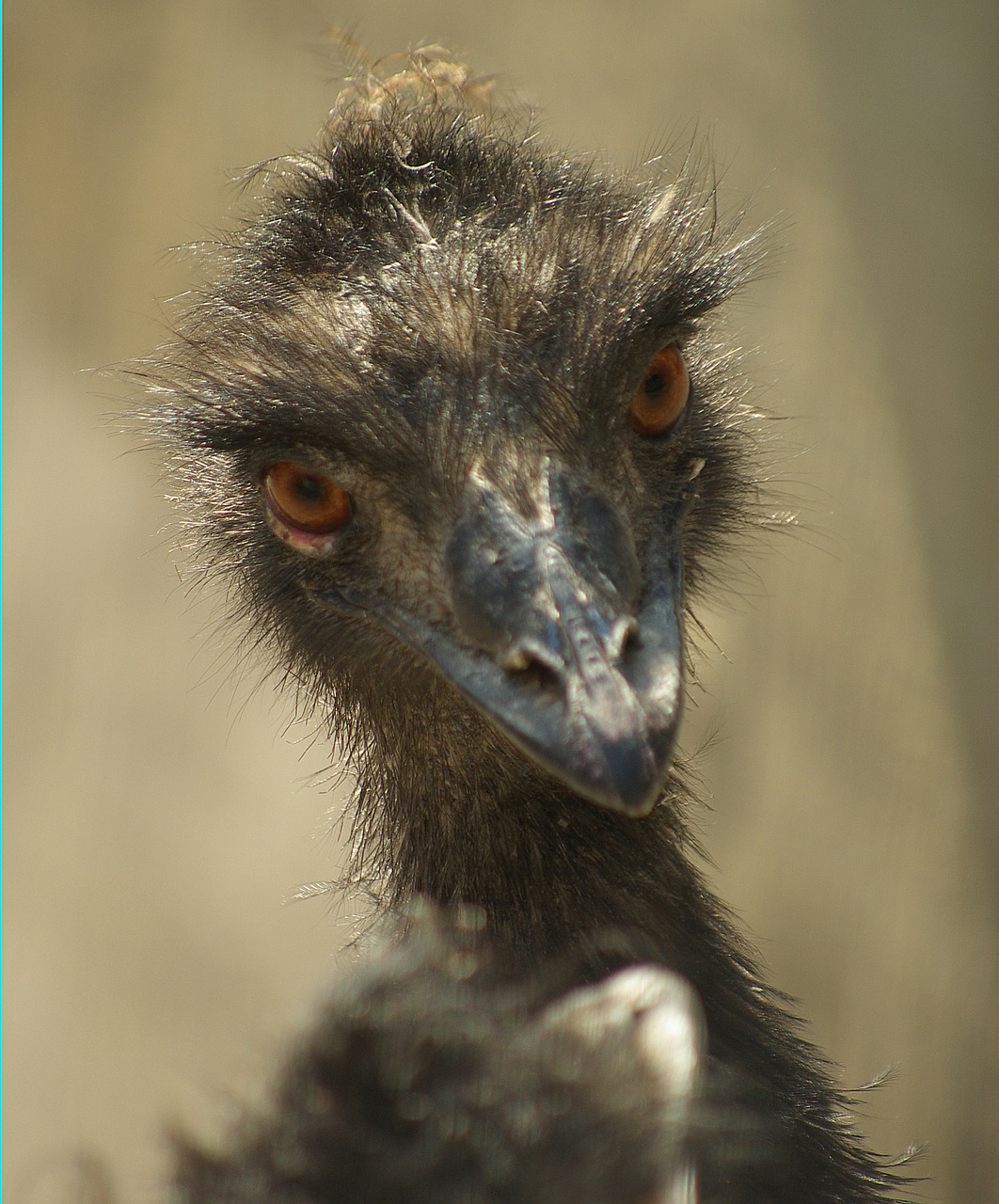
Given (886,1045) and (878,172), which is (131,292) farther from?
(886,1045)

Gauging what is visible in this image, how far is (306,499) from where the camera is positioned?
1286 millimetres

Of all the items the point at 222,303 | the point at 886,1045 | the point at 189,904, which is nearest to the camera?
the point at 222,303

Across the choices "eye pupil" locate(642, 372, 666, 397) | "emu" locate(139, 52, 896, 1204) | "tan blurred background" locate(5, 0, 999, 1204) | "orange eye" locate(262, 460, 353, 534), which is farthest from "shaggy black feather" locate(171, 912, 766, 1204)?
"tan blurred background" locate(5, 0, 999, 1204)

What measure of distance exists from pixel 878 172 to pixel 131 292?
1888 mm

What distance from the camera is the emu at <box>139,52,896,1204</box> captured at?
3.55ft

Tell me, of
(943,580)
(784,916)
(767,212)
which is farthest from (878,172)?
(784,916)

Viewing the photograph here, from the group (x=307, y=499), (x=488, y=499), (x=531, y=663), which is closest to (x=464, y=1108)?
(x=531, y=663)

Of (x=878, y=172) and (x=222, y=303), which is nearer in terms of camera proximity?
(x=222, y=303)

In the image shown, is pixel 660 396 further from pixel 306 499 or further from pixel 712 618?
pixel 712 618

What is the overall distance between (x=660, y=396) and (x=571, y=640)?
0.41 metres

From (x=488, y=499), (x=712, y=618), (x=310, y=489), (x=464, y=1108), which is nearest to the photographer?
(x=464, y=1108)

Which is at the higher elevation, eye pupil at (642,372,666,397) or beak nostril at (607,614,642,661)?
eye pupil at (642,372,666,397)

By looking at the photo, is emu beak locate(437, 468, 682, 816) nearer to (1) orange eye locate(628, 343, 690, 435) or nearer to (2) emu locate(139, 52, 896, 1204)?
(2) emu locate(139, 52, 896, 1204)

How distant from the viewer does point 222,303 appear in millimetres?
1435
